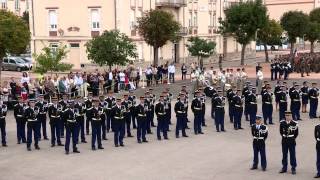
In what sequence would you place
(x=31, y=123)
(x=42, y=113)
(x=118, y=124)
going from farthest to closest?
(x=42, y=113) → (x=118, y=124) → (x=31, y=123)

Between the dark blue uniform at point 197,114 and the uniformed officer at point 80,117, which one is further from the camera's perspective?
the dark blue uniform at point 197,114

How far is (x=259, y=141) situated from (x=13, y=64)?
3987cm

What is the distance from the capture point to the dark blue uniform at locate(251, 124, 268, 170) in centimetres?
1592

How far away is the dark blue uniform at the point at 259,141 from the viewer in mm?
15921

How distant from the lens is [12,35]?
118 feet

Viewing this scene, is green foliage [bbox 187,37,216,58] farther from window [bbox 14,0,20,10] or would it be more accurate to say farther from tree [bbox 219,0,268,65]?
window [bbox 14,0,20,10]

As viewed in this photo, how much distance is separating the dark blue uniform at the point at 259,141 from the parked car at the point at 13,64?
3889 centimetres

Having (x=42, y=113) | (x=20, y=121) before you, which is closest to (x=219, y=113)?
(x=42, y=113)

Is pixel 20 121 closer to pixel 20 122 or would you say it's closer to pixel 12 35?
pixel 20 122

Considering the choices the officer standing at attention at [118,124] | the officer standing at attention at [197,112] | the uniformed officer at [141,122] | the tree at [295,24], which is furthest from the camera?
the tree at [295,24]

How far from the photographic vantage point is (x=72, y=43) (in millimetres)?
48906

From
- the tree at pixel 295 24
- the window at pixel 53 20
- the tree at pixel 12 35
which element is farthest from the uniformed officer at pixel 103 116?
the tree at pixel 295 24

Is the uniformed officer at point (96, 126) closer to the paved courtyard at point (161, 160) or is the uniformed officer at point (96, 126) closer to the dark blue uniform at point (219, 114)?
the paved courtyard at point (161, 160)

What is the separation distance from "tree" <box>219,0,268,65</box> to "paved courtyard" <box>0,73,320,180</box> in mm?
29773
